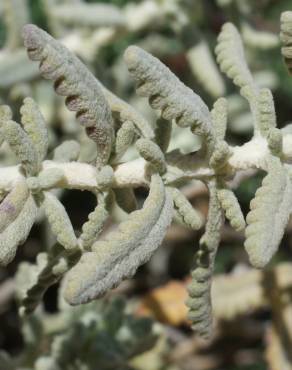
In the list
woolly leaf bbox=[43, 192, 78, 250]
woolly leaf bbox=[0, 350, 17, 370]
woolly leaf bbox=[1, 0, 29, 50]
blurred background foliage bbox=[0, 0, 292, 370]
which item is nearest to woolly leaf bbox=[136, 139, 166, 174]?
woolly leaf bbox=[43, 192, 78, 250]

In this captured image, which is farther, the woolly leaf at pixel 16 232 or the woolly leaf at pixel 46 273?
the woolly leaf at pixel 46 273

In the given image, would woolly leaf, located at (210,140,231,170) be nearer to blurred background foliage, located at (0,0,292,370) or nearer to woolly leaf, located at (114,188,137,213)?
woolly leaf, located at (114,188,137,213)

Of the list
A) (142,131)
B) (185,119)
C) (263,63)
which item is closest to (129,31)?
(263,63)


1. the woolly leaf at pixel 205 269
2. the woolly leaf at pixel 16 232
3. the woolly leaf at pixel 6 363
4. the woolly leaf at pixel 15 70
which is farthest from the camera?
the woolly leaf at pixel 15 70

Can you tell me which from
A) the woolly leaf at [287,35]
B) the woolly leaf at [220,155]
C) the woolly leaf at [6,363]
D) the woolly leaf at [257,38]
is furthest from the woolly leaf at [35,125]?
the woolly leaf at [257,38]

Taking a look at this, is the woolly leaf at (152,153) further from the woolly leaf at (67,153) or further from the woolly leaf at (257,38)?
the woolly leaf at (257,38)

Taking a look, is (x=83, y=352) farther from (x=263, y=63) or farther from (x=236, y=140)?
(x=263, y=63)

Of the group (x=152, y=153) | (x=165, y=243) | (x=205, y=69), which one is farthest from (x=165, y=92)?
(x=165, y=243)
